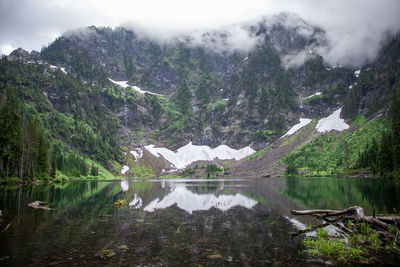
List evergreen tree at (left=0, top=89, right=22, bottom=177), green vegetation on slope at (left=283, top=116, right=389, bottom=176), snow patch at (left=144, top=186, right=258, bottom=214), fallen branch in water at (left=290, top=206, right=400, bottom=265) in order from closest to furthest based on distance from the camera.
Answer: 1. fallen branch in water at (left=290, top=206, right=400, bottom=265)
2. snow patch at (left=144, top=186, right=258, bottom=214)
3. evergreen tree at (left=0, top=89, right=22, bottom=177)
4. green vegetation on slope at (left=283, top=116, right=389, bottom=176)

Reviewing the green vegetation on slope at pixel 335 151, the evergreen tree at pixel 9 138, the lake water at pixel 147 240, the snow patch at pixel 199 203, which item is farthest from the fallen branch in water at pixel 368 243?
the green vegetation on slope at pixel 335 151

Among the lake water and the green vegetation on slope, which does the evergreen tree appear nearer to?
the lake water

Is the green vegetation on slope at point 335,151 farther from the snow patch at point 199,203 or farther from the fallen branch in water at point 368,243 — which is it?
the fallen branch in water at point 368,243

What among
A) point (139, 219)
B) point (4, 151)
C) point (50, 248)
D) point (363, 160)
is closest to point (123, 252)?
point (50, 248)

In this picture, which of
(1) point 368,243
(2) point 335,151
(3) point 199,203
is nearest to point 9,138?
(3) point 199,203

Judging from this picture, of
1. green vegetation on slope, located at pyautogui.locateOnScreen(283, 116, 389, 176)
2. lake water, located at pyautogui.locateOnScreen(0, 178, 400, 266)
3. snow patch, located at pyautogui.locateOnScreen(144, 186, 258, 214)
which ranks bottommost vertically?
snow patch, located at pyautogui.locateOnScreen(144, 186, 258, 214)

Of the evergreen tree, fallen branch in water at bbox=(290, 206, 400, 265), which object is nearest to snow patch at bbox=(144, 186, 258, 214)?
fallen branch in water at bbox=(290, 206, 400, 265)

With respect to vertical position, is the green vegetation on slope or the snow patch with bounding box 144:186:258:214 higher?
the green vegetation on slope

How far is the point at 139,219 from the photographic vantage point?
79.1 ft

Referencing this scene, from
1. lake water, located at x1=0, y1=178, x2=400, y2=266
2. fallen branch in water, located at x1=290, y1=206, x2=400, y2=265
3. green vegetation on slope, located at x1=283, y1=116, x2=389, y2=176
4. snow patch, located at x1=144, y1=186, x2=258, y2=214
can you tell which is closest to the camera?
fallen branch in water, located at x1=290, y1=206, x2=400, y2=265

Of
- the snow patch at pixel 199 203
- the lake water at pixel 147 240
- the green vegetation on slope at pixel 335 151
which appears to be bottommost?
the snow patch at pixel 199 203

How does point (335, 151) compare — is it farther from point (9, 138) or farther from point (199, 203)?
point (9, 138)

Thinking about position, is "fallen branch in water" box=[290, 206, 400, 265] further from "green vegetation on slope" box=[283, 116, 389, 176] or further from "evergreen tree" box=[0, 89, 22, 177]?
"green vegetation on slope" box=[283, 116, 389, 176]

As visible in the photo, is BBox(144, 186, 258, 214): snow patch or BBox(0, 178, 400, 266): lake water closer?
BBox(0, 178, 400, 266): lake water
